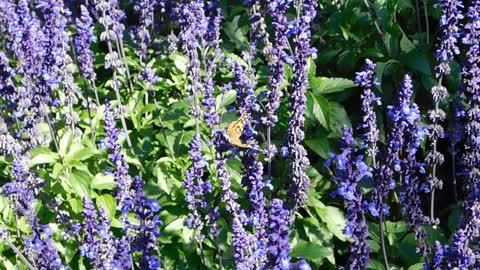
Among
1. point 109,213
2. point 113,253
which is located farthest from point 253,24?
point 113,253

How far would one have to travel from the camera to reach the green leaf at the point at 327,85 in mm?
5477

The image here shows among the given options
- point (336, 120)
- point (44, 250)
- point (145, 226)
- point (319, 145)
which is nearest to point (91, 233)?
point (145, 226)

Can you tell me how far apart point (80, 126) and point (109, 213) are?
5.31ft

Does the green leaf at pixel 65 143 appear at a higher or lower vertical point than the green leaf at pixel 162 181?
higher

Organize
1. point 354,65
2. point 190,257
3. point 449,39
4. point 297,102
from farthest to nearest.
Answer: point 354,65 → point 190,257 → point 449,39 → point 297,102

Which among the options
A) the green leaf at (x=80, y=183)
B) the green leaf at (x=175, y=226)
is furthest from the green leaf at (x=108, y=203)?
the green leaf at (x=175, y=226)

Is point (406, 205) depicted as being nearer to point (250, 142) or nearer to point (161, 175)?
point (250, 142)

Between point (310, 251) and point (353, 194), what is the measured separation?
74cm

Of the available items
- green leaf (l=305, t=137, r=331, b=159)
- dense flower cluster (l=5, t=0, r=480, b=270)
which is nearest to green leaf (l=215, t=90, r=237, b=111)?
dense flower cluster (l=5, t=0, r=480, b=270)

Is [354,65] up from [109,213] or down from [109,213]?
up

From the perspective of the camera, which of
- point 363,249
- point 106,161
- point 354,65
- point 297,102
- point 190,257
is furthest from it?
point 354,65

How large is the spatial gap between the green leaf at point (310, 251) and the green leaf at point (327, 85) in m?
1.41

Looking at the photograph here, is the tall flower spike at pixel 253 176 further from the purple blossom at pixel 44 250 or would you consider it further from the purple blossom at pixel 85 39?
the purple blossom at pixel 85 39

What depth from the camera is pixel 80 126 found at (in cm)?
663
